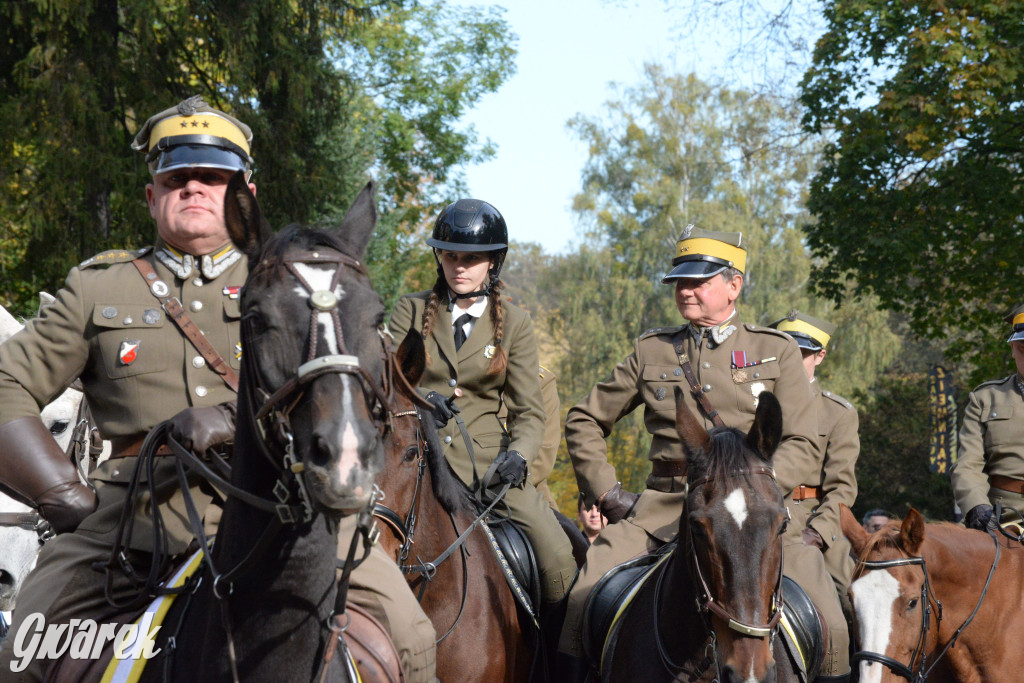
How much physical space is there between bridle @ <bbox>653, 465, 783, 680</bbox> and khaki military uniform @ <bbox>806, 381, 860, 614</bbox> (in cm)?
283

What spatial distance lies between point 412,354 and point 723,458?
1354mm

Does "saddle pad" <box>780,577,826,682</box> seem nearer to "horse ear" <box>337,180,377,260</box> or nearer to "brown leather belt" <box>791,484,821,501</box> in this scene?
"horse ear" <box>337,180,377,260</box>

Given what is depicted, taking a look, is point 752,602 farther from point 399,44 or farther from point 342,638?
point 399,44

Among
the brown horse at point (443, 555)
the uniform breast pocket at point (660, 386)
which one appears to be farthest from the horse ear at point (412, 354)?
the uniform breast pocket at point (660, 386)

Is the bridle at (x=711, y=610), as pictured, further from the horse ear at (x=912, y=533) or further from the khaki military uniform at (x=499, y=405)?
the horse ear at (x=912, y=533)

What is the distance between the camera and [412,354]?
4.47 m

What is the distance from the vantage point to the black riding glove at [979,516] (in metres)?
7.35

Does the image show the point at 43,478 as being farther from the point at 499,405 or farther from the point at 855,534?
the point at 855,534

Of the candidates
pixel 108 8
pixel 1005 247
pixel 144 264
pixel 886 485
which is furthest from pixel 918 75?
pixel 144 264

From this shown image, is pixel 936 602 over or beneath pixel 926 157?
beneath

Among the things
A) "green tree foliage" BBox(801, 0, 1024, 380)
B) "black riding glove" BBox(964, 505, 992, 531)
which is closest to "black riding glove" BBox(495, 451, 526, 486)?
"black riding glove" BBox(964, 505, 992, 531)

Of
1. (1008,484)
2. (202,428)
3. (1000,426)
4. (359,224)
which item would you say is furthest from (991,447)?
(202,428)

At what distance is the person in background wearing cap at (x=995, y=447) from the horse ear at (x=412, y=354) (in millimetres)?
4877

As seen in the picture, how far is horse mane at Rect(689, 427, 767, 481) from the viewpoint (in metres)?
4.28
